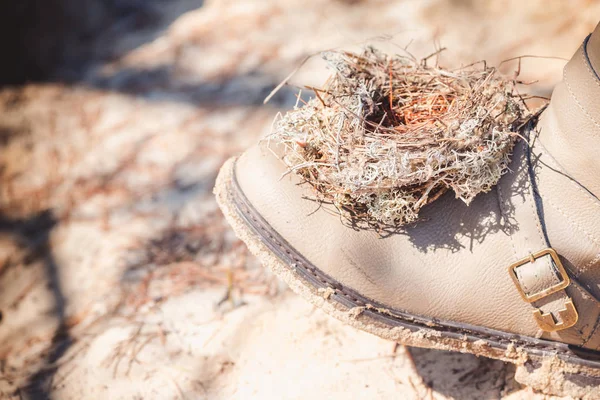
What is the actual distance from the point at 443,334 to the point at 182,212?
143 centimetres

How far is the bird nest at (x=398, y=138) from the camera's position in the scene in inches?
48.9

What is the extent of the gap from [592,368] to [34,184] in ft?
8.79

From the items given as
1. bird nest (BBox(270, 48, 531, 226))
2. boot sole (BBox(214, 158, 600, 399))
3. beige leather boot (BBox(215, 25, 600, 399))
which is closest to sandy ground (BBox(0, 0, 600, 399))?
boot sole (BBox(214, 158, 600, 399))

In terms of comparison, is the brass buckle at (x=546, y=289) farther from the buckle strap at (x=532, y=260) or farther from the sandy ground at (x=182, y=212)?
the sandy ground at (x=182, y=212)

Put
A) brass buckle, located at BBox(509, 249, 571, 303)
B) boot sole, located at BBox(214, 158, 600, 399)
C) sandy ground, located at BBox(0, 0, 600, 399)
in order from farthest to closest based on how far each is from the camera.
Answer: sandy ground, located at BBox(0, 0, 600, 399)
boot sole, located at BBox(214, 158, 600, 399)
brass buckle, located at BBox(509, 249, 571, 303)

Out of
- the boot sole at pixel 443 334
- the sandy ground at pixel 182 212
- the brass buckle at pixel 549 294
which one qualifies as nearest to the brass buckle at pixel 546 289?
the brass buckle at pixel 549 294

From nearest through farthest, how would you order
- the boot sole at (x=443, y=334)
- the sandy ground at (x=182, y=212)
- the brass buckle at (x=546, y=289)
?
1. the brass buckle at (x=546, y=289)
2. the boot sole at (x=443, y=334)
3. the sandy ground at (x=182, y=212)

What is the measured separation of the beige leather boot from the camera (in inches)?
47.9

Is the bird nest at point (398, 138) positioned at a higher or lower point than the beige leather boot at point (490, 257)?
higher

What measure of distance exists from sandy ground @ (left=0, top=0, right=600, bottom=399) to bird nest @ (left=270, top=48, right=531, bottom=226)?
1.29 feet

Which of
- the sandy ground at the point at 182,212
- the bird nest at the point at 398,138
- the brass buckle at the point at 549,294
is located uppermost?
the bird nest at the point at 398,138

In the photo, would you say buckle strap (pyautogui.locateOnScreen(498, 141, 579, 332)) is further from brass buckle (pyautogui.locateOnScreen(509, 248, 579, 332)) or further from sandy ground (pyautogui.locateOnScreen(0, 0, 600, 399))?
sandy ground (pyautogui.locateOnScreen(0, 0, 600, 399))

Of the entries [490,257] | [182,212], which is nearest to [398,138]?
[490,257]

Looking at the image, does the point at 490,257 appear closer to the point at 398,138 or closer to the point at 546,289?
the point at 546,289
